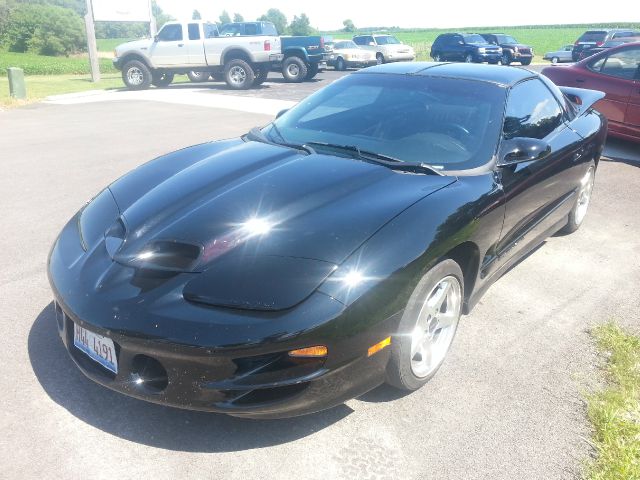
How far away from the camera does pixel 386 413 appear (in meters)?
2.71

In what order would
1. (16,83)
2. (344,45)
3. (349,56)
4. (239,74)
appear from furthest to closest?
(344,45) → (349,56) → (239,74) → (16,83)

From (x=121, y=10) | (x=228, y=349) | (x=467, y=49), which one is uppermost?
(x=121, y=10)

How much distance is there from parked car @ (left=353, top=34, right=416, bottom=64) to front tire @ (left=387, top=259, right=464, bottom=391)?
24305 millimetres

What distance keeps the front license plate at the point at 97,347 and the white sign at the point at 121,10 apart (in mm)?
21226

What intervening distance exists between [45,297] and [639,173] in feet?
22.3

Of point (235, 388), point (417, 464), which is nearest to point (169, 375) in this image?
point (235, 388)

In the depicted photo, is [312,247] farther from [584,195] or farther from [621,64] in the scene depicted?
[621,64]

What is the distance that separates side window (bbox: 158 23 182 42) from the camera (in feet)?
59.3

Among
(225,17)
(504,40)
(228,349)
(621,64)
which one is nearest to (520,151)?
(228,349)

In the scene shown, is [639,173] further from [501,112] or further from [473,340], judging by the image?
[473,340]

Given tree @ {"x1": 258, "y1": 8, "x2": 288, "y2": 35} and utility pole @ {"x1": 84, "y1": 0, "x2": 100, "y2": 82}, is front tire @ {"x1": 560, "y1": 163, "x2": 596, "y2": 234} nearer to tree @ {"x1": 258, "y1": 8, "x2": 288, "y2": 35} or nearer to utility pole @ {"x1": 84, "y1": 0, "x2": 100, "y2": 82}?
utility pole @ {"x1": 84, "y1": 0, "x2": 100, "y2": 82}

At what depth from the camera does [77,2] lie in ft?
316

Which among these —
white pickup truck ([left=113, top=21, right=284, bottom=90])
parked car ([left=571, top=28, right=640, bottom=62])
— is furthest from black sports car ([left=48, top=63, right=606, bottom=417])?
parked car ([left=571, top=28, right=640, bottom=62])

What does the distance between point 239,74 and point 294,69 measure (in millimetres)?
2904
